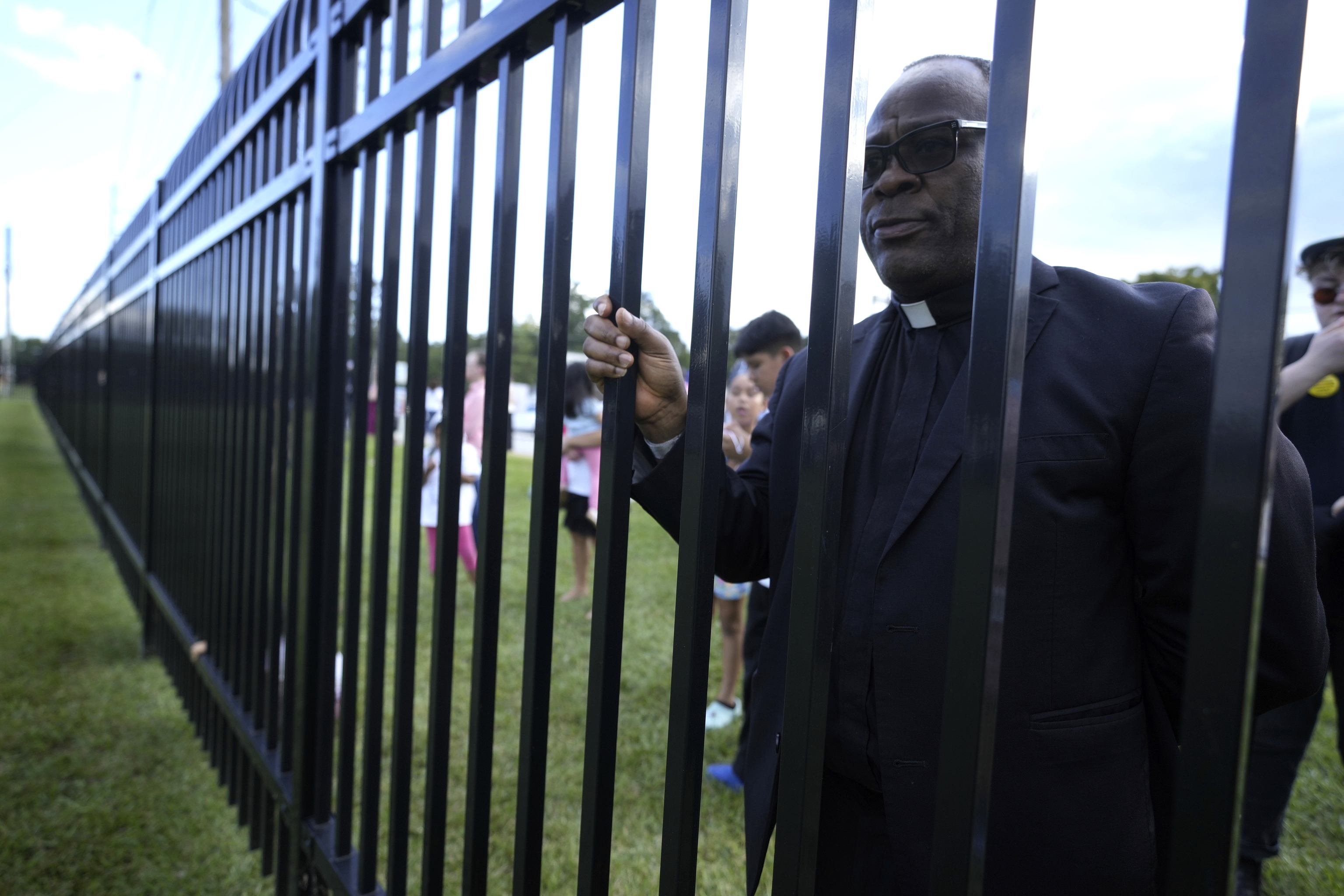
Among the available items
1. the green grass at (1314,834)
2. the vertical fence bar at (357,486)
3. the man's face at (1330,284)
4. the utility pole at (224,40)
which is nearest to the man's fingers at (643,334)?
the vertical fence bar at (357,486)

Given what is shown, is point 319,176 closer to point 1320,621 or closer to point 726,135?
point 726,135

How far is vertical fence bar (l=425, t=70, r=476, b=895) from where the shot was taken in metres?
1.57

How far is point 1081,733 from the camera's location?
4.18ft

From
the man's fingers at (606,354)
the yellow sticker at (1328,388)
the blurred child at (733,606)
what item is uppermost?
the yellow sticker at (1328,388)

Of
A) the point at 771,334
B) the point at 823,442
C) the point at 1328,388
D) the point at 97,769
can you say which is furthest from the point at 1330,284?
the point at 97,769

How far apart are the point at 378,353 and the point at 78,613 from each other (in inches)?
207

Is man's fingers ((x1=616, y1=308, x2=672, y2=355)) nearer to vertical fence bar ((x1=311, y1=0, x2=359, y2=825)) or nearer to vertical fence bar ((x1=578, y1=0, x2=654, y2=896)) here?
vertical fence bar ((x1=578, y1=0, x2=654, y2=896))

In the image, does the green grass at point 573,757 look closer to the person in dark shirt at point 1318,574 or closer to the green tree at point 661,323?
the green tree at point 661,323

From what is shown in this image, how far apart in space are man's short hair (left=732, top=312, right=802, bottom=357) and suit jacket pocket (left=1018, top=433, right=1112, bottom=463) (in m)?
2.88

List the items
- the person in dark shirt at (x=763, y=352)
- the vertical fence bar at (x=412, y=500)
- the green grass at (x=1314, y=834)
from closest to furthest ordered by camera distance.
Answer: the vertical fence bar at (x=412, y=500)
the green grass at (x=1314, y=834)
the person in dark shirt at (x=763, y=352)

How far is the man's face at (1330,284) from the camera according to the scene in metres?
2.41

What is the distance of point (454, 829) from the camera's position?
3248 mm

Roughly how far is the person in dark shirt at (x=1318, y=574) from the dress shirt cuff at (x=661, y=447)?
224cm

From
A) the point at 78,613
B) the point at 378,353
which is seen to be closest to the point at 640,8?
the point at 378,353
